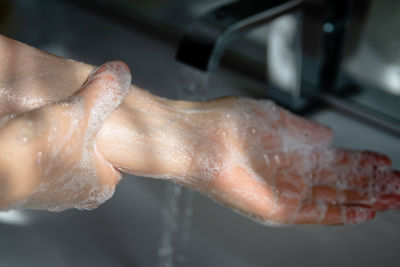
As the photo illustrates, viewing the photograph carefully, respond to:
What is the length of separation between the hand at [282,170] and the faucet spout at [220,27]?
8cm

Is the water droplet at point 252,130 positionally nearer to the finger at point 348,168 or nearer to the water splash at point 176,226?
the finger at point 348,168

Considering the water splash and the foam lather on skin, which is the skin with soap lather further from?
the water splash

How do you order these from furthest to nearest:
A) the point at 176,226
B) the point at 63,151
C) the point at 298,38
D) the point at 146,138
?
the point at 176,226, the point at 298,38, the point at 146,138, the point at 63,151

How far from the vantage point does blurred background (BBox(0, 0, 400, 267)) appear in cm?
59

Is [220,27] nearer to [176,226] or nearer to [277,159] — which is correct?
[277,159]

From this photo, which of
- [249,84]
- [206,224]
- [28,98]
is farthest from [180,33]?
[28,98]

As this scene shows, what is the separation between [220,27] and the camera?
0.54m

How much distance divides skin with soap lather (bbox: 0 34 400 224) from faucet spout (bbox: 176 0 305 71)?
0.23 feet

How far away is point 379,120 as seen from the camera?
0.70 metres

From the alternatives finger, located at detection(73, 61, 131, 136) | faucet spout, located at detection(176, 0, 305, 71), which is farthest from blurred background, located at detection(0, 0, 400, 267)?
finger, located at detection(73, 61, 131, 136)

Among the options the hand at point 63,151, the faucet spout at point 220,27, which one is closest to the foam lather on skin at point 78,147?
the hand at point 63,151

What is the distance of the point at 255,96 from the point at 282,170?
266 mm

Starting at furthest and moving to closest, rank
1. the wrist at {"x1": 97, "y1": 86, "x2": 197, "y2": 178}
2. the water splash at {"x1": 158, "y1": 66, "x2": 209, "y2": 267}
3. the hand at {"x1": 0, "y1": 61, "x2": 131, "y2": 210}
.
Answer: the water splash at {"x1": 158, "y1": 66, "x2": 209, "y2": 267} < the wrist at {"x1": 97, "y1": 86, "x2": 197, "y2": 178} < the hand at {"x1": 0, "y1": 61, "x2": 131, "y2": 210}

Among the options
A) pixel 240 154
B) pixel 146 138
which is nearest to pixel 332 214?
pixel 240 154
